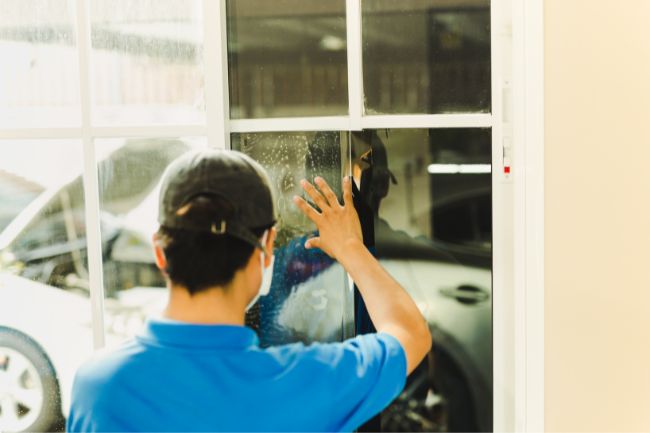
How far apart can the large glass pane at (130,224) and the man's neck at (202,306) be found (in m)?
0.69

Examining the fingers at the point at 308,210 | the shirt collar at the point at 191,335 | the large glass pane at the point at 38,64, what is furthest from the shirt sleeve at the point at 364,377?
the large glass pane at the point at 38,64

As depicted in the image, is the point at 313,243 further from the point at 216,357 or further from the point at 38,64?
the point at 38,64

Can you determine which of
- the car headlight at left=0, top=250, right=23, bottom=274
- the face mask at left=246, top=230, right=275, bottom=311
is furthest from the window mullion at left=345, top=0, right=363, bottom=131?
the car headlight at left=0, top=250, right=23, bottom=274

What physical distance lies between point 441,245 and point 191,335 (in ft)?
2.37

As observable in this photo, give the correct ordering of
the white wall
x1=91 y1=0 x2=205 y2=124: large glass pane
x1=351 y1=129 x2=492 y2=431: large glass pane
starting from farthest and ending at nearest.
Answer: x1=91 y1=0 x2=205 y2=124: large glass pane < x1=351 y1=129 x2=492 y2=431: large glass pane < the white wall

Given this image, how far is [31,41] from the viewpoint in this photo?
1.75m

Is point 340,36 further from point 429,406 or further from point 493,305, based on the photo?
point 429,406

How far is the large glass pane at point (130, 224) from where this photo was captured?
171 cm

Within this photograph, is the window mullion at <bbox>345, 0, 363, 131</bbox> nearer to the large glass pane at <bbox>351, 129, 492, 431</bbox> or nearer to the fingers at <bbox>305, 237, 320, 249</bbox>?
the large glass pane at <bbox>351, 129, 492, 431</bbox>

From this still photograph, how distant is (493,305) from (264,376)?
707mm

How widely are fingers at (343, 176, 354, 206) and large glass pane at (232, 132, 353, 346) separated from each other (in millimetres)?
35

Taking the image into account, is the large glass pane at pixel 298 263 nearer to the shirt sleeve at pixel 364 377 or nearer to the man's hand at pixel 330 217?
the man's hand at pixel 330 217

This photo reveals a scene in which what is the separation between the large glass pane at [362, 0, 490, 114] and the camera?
1.51 meters

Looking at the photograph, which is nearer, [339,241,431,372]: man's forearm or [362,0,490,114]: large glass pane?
[339,241,431,372]: man's forearm
